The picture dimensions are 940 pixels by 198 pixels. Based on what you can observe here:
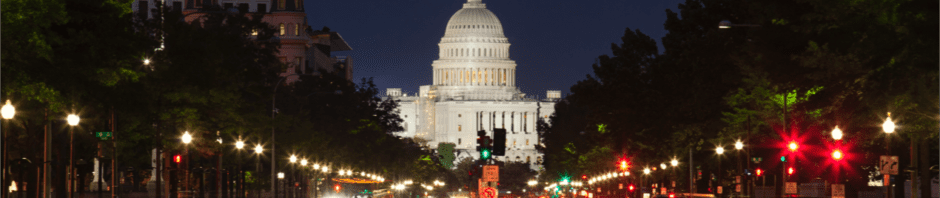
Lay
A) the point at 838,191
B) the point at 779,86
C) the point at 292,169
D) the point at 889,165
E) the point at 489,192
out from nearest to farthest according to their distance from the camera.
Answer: the point at 889,165 < the point at 779,86 < the point at 838,191 < the point at 489,192 < the point at 292,169

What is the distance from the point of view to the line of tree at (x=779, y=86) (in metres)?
33.4

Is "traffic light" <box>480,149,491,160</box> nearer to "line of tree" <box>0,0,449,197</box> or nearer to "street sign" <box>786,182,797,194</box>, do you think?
"line of tree" <box>0,0,449,197</box>

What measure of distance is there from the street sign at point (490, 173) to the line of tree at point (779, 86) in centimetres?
1025

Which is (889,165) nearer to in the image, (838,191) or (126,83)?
→ (838,191)

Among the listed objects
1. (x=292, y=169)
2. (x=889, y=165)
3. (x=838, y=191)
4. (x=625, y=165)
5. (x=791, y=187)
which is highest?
(x=625, y=165)

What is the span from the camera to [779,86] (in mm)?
44031

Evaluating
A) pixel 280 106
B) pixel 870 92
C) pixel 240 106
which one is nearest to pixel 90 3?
pixel 240 106

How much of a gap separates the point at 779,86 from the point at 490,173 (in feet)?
40.4

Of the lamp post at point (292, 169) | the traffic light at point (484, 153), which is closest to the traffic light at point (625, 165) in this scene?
the lamp post at point (292, 169)

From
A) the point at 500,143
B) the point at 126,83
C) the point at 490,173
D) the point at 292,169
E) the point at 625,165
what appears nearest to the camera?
the point at 500,143

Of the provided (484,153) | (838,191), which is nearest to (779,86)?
(838,191)

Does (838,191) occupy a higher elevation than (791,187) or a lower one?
lower

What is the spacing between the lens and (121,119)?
172 feet

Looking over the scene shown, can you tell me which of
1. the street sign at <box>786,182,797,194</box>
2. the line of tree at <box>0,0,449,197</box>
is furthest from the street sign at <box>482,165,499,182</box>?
the street sign at <box>786,182,797,194</box>
